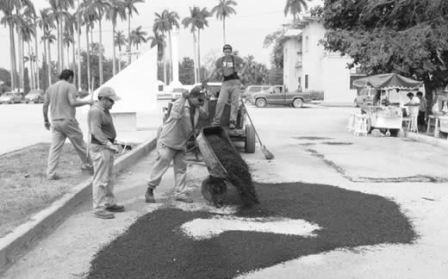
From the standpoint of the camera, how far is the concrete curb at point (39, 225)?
4.81 metres

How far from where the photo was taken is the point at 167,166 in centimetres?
706

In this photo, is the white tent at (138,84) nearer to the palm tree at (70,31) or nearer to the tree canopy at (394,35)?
the tree canopy at (394,35)

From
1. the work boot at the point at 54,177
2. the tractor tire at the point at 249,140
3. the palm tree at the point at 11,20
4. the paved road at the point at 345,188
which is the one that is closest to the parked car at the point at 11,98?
the palm tree at the point at 11,20

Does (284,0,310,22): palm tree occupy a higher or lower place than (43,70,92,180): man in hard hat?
higher

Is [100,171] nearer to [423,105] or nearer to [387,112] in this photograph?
[387,112]

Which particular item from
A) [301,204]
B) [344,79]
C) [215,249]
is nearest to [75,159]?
[301,204]

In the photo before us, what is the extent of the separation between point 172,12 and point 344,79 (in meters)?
50.9

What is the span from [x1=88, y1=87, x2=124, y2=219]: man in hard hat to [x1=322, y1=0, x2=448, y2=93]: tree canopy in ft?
41.8

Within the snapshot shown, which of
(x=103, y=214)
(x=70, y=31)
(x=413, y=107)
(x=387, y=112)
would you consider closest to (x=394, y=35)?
(x=413, y=107)

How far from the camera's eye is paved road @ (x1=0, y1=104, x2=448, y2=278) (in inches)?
184

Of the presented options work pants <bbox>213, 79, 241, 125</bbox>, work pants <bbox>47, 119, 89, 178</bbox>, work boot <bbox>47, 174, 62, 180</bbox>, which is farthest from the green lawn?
work pants <bbox>213, 79, 241, 125</bbox>

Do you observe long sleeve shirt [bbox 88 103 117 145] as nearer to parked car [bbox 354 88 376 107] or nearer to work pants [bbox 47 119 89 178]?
work pants [bbox 47 119 89 178]

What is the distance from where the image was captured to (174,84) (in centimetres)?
Result: 5822

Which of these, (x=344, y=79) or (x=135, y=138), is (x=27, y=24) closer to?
(x=344, y=79)
